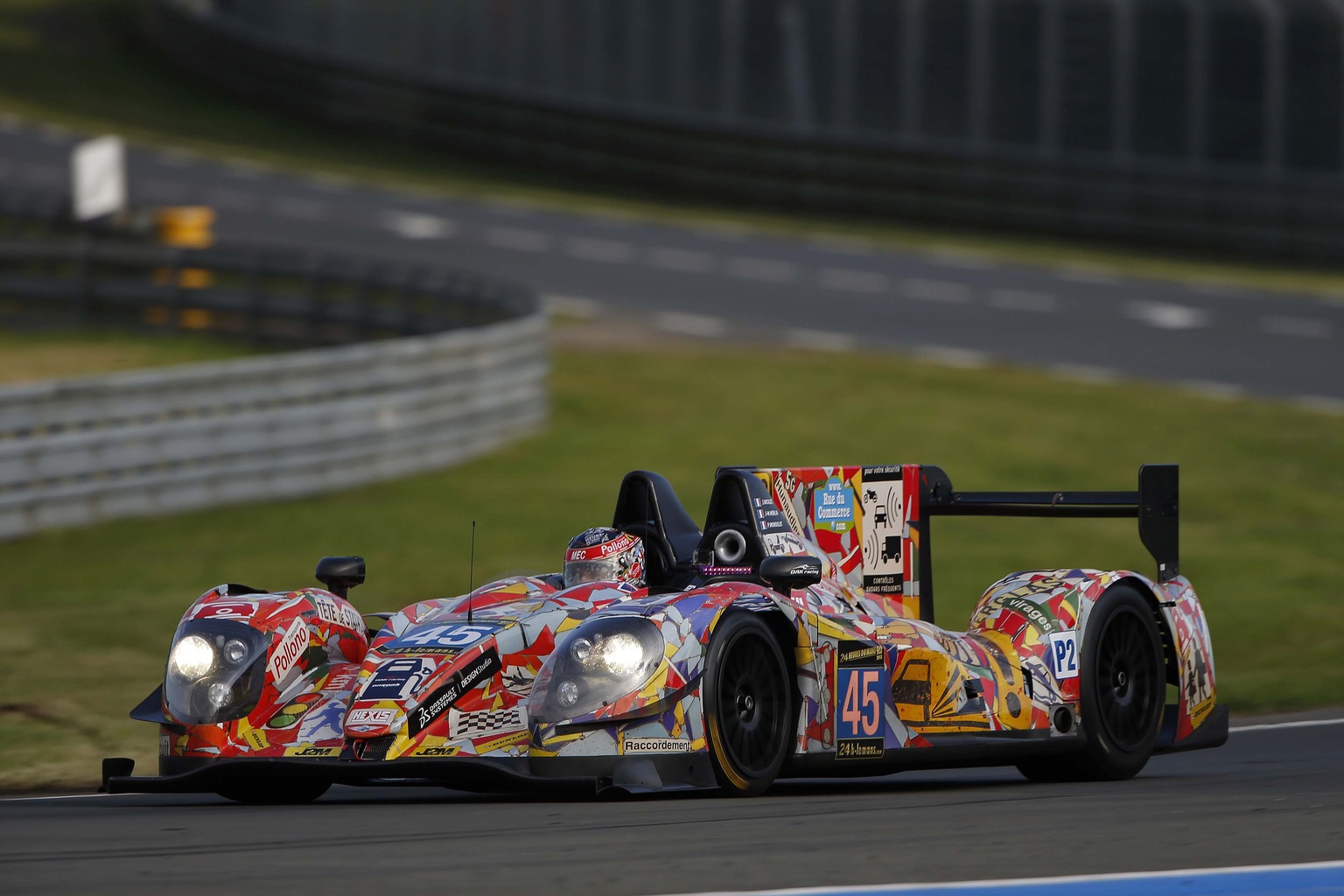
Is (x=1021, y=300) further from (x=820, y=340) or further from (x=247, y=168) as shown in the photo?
(x=247, y=168)

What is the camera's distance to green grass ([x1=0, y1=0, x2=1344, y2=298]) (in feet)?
110

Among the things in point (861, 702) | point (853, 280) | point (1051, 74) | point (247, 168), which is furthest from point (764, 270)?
point (861, 702)

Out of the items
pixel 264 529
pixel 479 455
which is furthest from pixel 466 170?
pixel 264 529

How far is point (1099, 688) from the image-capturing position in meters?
8.53

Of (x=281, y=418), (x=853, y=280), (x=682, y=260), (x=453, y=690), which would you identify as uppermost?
(x=682, y=260)

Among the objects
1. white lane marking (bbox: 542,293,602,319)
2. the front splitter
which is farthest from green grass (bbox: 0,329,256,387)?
the front splitter

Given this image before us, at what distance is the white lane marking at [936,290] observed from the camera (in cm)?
2994

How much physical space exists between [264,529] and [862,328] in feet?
42.5

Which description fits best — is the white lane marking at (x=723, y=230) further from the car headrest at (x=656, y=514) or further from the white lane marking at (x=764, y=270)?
the car headrest at (x=656, y=514)

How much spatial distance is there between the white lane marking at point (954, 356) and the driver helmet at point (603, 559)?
55.2 ft

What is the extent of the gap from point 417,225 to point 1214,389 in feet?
53.9

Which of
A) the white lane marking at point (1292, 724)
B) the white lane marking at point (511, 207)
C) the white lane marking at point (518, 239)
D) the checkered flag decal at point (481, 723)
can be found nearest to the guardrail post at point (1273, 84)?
the white lane marking at point (518, 239)

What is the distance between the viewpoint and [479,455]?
19500 millimetres

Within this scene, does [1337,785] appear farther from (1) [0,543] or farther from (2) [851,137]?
(2) [851,137]
